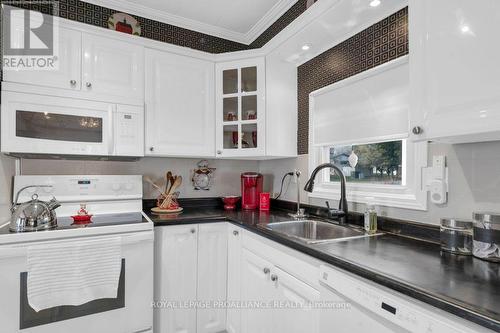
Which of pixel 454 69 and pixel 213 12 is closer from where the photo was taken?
pixel 454 69

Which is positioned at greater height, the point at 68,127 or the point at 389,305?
the point at 68,127

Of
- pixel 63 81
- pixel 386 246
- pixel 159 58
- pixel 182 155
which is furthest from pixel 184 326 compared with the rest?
pixel 159 58

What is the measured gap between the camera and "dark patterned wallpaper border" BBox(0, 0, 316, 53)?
201 centimetres

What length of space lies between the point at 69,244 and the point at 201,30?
208 centimetres

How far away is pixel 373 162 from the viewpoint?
1743 millimetres

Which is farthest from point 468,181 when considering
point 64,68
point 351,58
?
point 64,68

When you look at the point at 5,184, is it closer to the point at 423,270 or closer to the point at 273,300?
the point at 273,300

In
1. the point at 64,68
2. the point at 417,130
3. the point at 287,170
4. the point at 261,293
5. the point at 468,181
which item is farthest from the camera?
the point at 287,170

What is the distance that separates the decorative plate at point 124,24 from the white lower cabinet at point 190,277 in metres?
1.67

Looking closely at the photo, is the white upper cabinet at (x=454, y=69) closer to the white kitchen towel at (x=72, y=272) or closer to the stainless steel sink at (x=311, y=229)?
the stainless steel sink at (x=311, y=229)

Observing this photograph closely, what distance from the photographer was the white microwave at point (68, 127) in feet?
5.08

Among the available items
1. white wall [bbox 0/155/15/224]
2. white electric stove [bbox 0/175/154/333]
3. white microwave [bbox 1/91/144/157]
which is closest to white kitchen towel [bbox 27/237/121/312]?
white electric stove [bbox 0/175/154/333]

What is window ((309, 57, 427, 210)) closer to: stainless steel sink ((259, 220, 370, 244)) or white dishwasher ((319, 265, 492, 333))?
stainless steel sink ((259, 220, 370, 244))

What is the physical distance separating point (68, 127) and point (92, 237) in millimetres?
750
